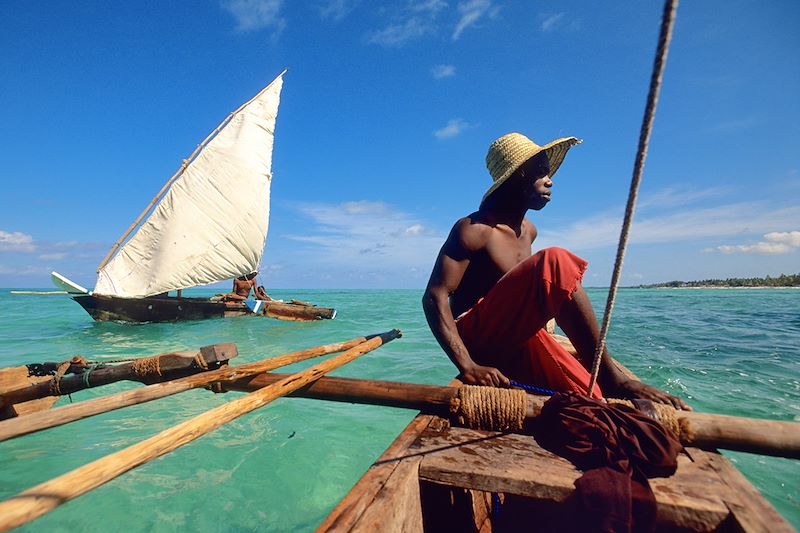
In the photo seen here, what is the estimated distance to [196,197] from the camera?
50.3ft

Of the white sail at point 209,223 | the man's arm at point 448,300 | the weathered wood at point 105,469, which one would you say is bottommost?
the weathered wood at point 105,469

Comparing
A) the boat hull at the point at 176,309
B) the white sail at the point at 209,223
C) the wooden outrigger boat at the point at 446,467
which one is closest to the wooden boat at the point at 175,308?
the boat hull at the point at 176,309

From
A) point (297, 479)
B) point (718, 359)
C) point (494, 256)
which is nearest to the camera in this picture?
point (494, 256)

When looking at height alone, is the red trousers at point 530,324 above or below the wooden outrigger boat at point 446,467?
above

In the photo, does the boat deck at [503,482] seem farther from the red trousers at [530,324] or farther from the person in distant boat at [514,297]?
the red trousers at [530,324]

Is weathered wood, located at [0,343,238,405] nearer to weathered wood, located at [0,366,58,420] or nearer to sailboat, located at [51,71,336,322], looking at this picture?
weathered wood, located at [0,366,58,420]

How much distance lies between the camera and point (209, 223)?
15.3 meters

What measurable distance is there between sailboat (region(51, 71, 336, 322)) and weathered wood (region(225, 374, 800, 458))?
13764mm

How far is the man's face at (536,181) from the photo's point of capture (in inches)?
99.0

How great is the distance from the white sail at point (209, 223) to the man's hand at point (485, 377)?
16.0m

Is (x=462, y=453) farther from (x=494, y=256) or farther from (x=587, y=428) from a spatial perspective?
(x=494, y=256)

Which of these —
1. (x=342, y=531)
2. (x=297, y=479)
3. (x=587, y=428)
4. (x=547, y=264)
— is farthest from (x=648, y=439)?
(x=297, y=479)

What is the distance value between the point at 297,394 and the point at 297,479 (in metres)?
1.99

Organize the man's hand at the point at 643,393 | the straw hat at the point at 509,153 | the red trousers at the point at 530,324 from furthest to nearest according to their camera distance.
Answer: the straw hat at the point at 509,153, the red trousers at the point at 530,324, the man's hand at the point at 643,393
